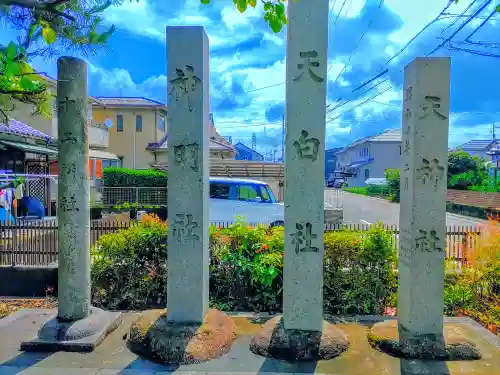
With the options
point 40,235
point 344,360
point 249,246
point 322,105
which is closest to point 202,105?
point 322,105

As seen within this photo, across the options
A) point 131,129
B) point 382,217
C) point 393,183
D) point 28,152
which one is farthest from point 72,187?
point 393,183

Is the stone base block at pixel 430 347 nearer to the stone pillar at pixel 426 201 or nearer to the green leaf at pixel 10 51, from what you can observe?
the stone pillar at pixel 426 201

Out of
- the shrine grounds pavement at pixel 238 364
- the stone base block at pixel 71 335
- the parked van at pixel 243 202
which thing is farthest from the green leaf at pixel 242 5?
the parked van at pixel 243 202

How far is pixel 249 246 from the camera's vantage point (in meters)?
6.45

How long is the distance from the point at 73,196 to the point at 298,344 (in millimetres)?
3406

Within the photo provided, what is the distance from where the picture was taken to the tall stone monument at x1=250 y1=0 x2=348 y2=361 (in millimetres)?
4543

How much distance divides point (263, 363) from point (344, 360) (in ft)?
3.07

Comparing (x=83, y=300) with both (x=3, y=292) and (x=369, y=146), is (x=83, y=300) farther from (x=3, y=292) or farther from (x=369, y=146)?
(x=369, y=146)

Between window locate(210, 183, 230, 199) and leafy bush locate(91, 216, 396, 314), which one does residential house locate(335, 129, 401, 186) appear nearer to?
window locate(210, 183, 230, 199)

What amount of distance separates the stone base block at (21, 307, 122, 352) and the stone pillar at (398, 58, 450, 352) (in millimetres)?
3744

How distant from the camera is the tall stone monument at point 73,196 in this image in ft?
16.5

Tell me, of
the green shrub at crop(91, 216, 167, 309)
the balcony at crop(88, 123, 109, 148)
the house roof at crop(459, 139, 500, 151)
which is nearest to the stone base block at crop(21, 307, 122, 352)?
the green shrub at crop(91, 216, 167, 309)

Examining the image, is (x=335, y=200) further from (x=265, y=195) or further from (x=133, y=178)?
(x=133, y=178)

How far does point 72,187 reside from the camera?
5.04 metres
